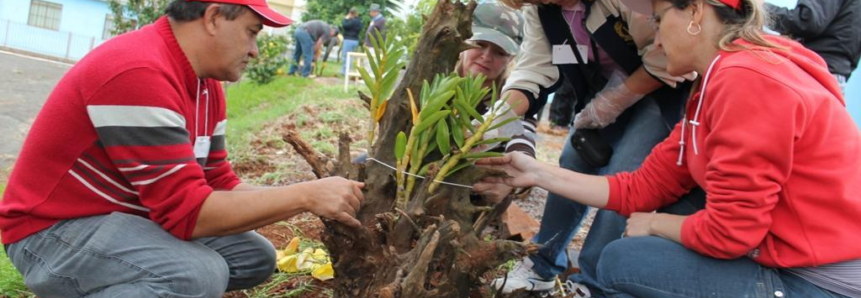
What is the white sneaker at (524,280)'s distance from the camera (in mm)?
3290

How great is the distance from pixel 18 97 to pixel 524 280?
10819mm

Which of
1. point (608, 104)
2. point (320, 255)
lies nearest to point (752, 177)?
point (608, 104)

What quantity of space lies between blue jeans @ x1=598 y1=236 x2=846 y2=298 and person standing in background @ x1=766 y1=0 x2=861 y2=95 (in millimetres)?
2812

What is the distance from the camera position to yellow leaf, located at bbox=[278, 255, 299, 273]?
332cm

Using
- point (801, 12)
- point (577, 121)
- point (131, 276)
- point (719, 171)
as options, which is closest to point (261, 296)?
point (131, 276)

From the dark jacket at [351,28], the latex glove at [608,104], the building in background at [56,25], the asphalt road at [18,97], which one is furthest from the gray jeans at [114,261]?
the building in background at [56,25]

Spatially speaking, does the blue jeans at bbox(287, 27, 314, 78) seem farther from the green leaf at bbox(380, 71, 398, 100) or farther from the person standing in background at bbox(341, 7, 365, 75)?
the green leaf at bbox(380, 71, 398, 100)

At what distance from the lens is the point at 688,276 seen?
2.23 m

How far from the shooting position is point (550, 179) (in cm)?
285

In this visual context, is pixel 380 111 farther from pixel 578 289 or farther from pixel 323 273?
pixel 578 289

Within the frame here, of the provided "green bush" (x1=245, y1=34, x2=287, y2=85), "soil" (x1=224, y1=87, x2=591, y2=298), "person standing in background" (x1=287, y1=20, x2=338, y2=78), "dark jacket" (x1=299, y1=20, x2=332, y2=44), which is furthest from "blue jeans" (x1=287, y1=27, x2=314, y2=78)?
"soil" (x1=224, y1=87, x2=591, y2=298)

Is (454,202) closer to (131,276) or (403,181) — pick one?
(403,181)

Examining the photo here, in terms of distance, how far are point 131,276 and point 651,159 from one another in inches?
78.4

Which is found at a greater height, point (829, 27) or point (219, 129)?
point (829, 27)
